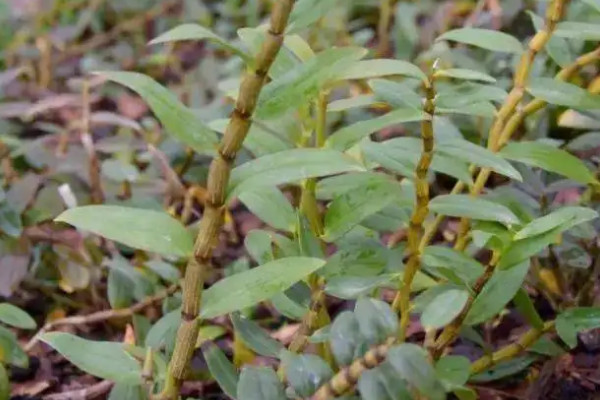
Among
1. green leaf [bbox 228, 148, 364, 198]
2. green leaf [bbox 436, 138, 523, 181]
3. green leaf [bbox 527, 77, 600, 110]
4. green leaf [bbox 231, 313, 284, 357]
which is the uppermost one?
green leaf [bbox 228, 148, 364, 198]

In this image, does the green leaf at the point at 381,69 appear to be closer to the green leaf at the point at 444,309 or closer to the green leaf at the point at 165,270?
the green leaf at the point at 444,309

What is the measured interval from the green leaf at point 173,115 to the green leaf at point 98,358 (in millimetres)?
175

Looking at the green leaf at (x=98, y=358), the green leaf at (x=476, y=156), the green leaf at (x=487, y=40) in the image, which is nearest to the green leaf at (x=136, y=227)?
the green leaf at (x=98, y=358)

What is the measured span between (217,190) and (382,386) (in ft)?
0.56

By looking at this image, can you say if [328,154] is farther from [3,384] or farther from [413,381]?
[3,384]

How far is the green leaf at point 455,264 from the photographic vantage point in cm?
71

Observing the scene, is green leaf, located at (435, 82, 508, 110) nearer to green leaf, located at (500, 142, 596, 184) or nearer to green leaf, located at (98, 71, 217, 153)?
green leaf, located at (500, 142, 596, 184)

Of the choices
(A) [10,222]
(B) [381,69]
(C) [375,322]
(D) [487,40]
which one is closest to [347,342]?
(C) [375,322]

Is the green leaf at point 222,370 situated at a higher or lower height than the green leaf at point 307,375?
lower

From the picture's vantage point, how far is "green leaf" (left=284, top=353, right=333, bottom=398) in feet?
2.05

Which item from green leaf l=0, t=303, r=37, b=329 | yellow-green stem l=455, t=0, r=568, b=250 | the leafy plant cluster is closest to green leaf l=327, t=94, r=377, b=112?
the leafy plant cluster

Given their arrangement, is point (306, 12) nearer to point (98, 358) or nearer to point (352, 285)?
point (352, 285)

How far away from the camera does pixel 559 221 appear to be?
67 centimetres

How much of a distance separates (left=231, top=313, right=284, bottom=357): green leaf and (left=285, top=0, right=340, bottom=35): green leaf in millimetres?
240
